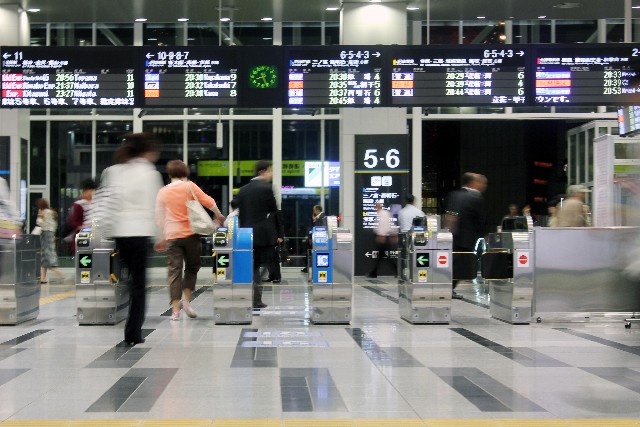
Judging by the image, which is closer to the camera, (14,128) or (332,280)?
(332,280)

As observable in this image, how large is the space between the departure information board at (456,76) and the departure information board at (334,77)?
317 mm

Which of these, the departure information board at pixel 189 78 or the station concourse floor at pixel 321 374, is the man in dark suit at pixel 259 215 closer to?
the station concourse floor at pixel 321 374

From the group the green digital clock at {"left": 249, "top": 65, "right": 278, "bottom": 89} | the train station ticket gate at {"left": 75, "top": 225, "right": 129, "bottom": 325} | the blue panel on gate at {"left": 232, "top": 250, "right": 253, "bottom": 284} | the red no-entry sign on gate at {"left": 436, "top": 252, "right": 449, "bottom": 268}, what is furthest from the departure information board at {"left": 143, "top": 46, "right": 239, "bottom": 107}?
the red no-entry sign on gate at {"left": 436, "top": 252, "right": 449, "bottom": 268}

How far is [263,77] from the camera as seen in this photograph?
1284cm

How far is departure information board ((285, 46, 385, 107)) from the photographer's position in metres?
12.9

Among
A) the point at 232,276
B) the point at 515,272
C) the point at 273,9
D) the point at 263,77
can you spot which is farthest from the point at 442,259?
the point at 273,9

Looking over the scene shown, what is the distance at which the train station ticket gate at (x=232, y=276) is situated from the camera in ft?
31.7

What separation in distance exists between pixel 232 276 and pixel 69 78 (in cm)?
507

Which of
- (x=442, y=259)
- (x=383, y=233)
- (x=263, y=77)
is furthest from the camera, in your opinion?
(x=383, y=233)

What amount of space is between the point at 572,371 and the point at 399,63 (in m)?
7.21

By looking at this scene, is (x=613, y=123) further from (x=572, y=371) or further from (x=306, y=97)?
(x=572, y=371)

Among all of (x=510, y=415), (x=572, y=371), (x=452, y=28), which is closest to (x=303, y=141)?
(x=452, y=28)

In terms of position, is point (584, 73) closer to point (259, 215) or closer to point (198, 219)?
point (259, 215)

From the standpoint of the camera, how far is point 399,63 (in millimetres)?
12898
